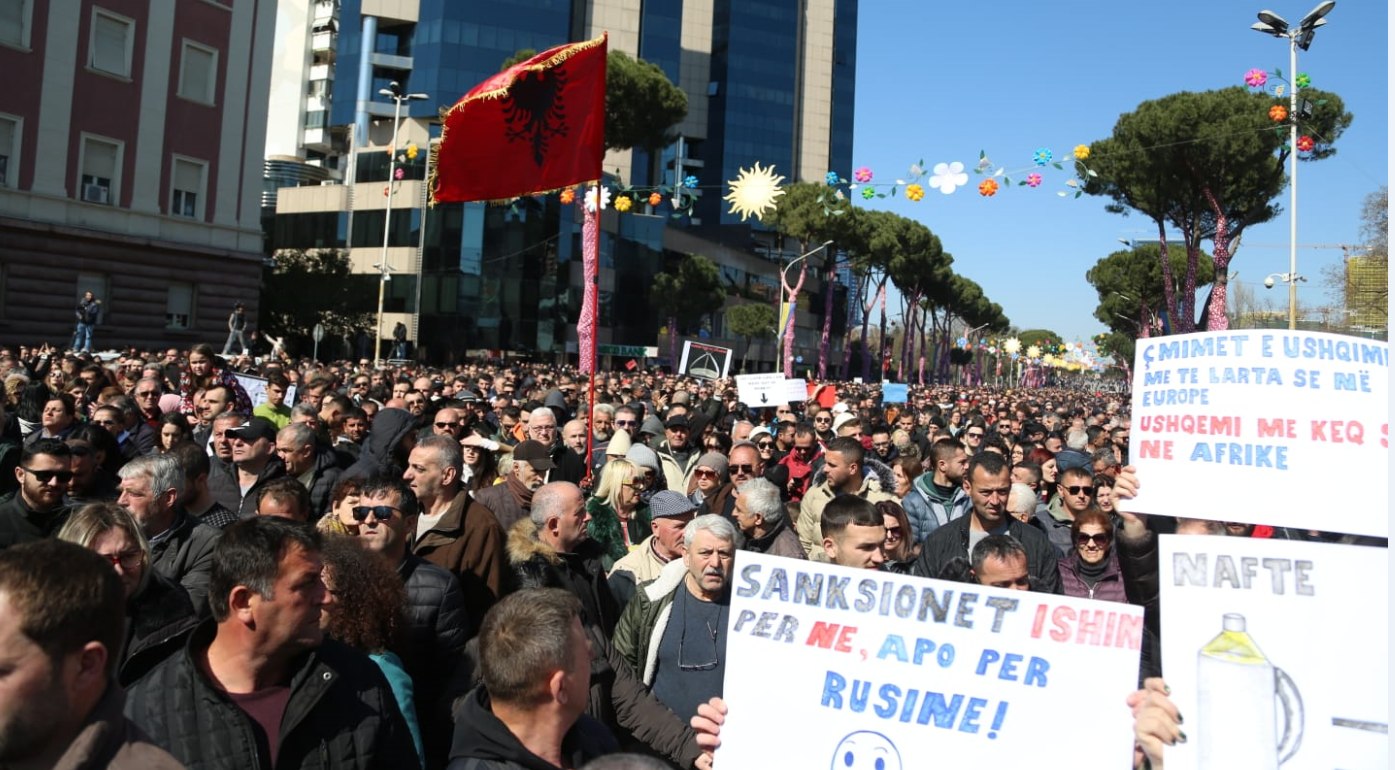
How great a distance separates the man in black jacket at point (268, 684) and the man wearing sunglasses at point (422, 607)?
0.59 m

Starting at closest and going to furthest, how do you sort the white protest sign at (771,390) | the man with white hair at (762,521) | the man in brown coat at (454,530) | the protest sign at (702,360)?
the man in brown coat at (454,530)
the man with white hair at (762,521)
the white protest sign at (771,390)
the protest sign at (702,360)

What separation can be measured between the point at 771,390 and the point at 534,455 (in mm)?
7851

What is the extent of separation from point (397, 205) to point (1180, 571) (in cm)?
4886

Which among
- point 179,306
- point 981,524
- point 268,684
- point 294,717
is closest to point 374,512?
point 268,684

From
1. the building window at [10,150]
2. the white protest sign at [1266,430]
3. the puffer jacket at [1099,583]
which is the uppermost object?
the building window at [10,150]

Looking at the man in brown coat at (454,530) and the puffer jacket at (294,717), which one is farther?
the man in brown coat at (454,530)

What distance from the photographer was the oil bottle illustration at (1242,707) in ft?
8.23

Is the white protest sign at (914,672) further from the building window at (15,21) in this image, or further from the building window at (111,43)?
the building window at (111,43)

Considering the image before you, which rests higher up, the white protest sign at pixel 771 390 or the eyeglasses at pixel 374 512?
the white protest sign at pixel 771 390

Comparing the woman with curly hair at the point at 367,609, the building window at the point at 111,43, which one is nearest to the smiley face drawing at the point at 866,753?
the woman with curly hair at the point at 367,609

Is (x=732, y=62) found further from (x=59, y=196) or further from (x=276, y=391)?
(x=276, y=391)

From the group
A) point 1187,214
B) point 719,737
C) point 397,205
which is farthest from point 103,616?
point 397,205

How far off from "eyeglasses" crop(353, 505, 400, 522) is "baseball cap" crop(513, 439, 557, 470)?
7.17 ft

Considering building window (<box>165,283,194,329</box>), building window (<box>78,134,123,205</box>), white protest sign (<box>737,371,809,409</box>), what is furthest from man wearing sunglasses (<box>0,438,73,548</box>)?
building window (<box>165,283,194,329</box>)
